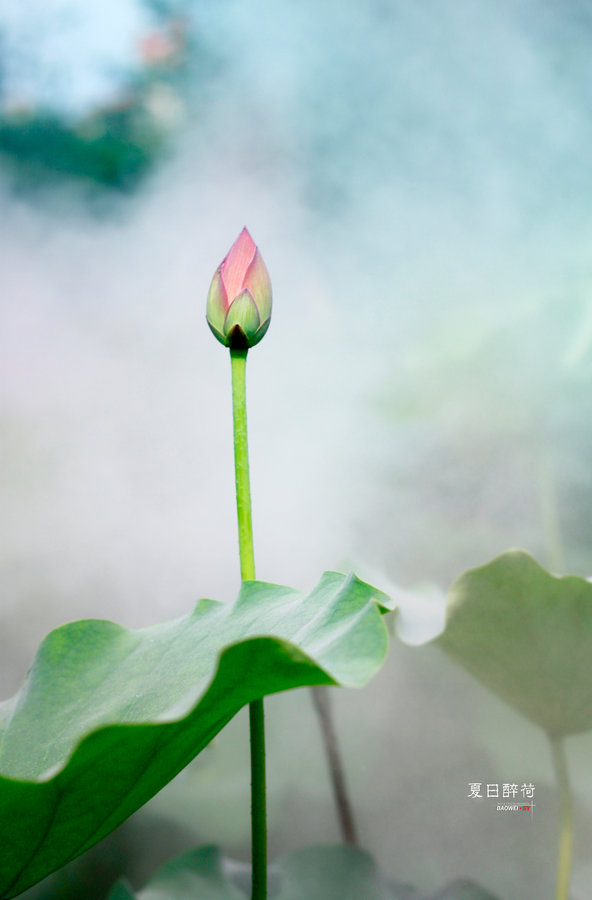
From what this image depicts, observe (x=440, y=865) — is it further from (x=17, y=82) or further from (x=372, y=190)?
(x=17, y=82)

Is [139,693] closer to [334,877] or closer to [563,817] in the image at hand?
[334,877]

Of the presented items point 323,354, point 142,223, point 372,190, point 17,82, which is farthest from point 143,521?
point 17,82

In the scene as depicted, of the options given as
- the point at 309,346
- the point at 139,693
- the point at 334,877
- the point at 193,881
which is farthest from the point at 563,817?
the point at 309,346

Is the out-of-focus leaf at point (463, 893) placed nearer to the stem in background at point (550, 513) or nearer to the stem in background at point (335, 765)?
the stem in background at point (335, 765)

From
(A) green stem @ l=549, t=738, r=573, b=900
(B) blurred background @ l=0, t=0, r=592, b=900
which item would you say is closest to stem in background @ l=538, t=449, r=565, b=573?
(B) blurred background @ l=0, t=0, r=592, b=900

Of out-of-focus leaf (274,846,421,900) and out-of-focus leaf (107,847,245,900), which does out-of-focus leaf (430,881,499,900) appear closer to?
out-of-focus leaf (274,846,421,900)
